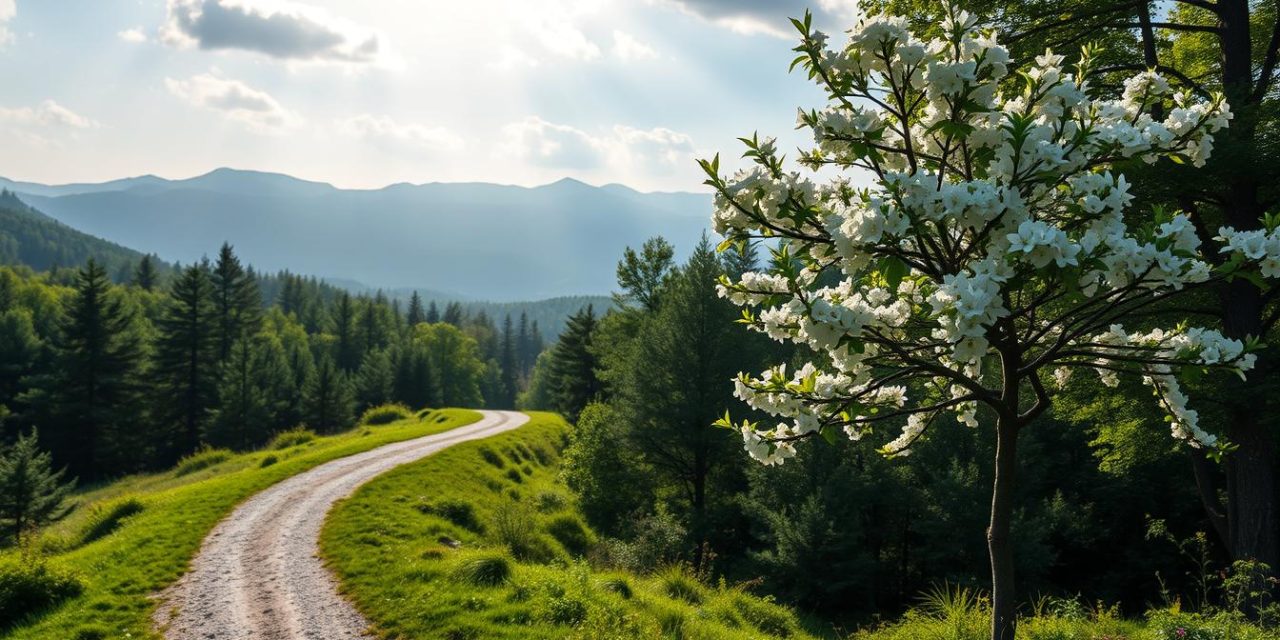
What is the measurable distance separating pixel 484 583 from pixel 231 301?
2468 inches

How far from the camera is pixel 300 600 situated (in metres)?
11.0

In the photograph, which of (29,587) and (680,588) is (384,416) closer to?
(29,587)

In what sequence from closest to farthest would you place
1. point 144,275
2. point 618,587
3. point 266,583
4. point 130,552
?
point 618,587 < point 266,583 < point 130,552 < point 144,275

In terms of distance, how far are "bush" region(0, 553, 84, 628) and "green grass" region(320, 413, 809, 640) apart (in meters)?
3.98

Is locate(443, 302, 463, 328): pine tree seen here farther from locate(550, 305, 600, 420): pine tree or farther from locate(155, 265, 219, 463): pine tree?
locate(550, 305, 600, 420): pine tree

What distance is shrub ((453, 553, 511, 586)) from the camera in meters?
11.2

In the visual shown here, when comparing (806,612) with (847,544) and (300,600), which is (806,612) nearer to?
(847,544)

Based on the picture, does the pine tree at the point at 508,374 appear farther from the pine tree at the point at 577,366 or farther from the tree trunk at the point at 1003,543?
the tree trunk at the point at 1003,543

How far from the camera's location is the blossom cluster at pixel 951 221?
367cm

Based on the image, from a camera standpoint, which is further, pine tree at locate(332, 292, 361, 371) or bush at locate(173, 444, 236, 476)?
pine tree at locate(332, 292, 361, 371)

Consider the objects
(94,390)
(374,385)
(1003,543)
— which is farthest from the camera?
(374,385)

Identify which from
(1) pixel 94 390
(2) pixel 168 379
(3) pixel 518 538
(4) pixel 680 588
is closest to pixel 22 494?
(3) pixel 518 538

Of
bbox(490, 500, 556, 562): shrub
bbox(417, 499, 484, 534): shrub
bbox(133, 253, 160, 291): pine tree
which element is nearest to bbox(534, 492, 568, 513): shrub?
bbox(417, 499, 484, 534): shrub

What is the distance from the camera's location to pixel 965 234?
14.6 feet
